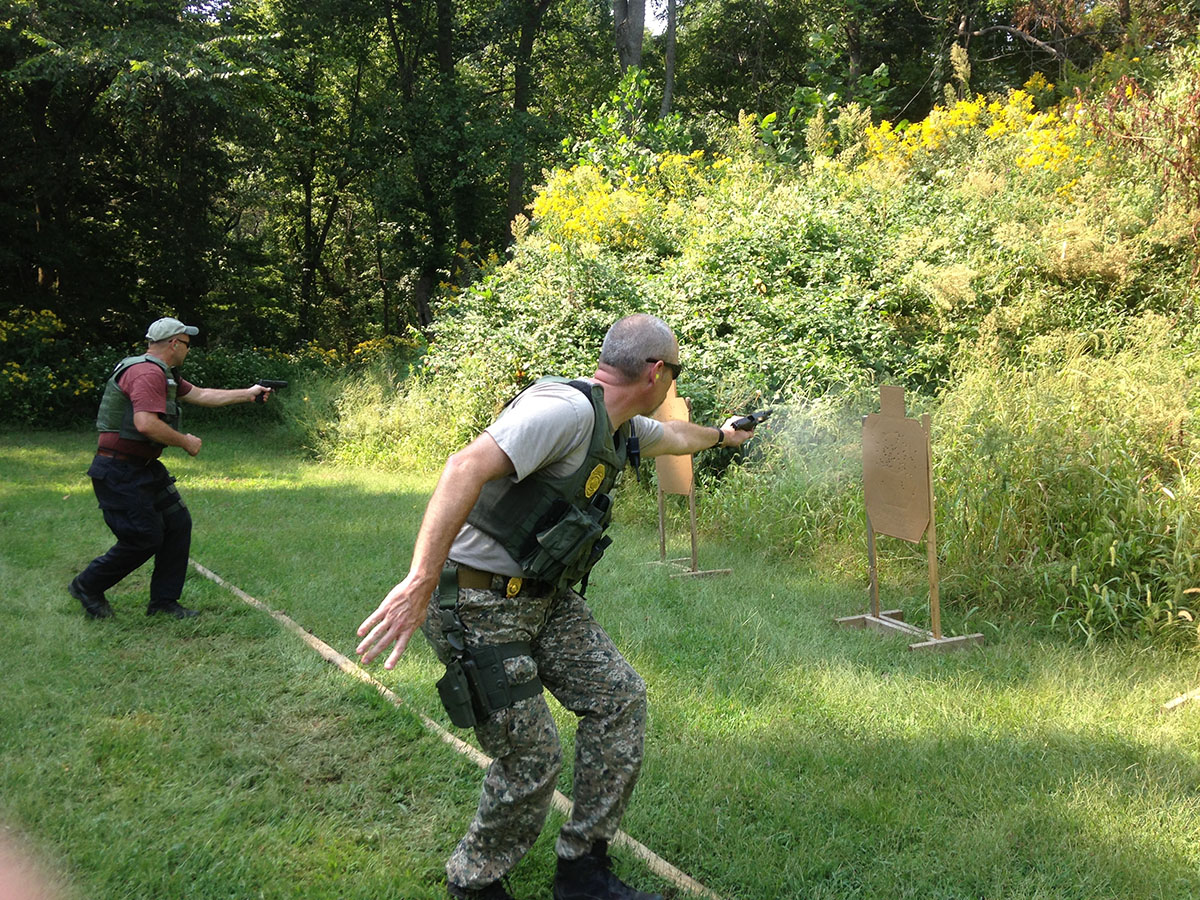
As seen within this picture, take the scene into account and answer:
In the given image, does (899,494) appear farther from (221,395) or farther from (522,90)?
(522,90)

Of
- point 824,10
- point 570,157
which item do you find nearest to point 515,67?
point 570,157

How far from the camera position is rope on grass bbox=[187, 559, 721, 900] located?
3.27 m

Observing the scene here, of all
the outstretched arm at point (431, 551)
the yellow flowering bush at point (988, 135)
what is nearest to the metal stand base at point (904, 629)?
the outstretched arm at point (431, 551)

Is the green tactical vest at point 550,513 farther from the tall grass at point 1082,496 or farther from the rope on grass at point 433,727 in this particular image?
the tall grass at point 1082,496

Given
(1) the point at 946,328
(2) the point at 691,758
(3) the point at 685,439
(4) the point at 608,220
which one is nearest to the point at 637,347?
(3) the point at 685,439

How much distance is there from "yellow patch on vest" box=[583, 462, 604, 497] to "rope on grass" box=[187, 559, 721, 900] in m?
1.43

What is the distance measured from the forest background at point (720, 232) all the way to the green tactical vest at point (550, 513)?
3814 millimetres

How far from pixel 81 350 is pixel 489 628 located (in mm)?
18908

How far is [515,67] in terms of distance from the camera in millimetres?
23000

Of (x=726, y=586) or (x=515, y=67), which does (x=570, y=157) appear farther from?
(x=726, y=586)

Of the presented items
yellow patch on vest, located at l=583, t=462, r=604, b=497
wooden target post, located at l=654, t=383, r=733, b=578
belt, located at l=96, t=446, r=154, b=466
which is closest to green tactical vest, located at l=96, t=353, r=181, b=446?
belt, located at l=96, t=446, r=154, b=466

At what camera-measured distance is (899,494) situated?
5.92 m

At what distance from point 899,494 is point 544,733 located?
372 cm

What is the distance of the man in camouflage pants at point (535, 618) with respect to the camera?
2719 mm
